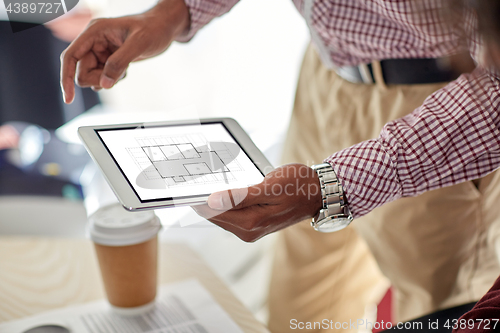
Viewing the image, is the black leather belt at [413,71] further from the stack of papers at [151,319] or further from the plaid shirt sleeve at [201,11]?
the stack of papers at [151,319]

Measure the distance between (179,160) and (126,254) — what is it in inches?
6.6

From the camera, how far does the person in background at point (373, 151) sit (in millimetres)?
662

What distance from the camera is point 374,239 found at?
0.97 metres

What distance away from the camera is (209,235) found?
2090mm

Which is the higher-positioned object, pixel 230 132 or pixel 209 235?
pixel 230 132

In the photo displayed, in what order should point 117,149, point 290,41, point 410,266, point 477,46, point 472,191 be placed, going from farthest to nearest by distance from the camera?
point 290,41 < point 410,266 < point 472,191 < point 117,149 < point 477,46

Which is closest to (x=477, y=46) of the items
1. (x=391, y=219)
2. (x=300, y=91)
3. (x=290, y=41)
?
(x=391, y=219)

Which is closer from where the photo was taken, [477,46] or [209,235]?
[477,46]

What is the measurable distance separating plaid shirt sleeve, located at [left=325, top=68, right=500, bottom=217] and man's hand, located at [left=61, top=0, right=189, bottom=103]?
0.37 meters

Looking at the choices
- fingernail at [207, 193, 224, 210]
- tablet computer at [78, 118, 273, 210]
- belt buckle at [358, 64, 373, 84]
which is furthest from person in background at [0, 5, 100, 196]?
belt buckle at [358, 64, 373, 84]

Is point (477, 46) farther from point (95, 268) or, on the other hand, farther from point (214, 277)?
point (95, 268)

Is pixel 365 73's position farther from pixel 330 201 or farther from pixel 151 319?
pixel 151 319

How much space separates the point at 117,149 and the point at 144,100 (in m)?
1.84

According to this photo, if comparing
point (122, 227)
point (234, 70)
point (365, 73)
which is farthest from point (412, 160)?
point (234, 70)
